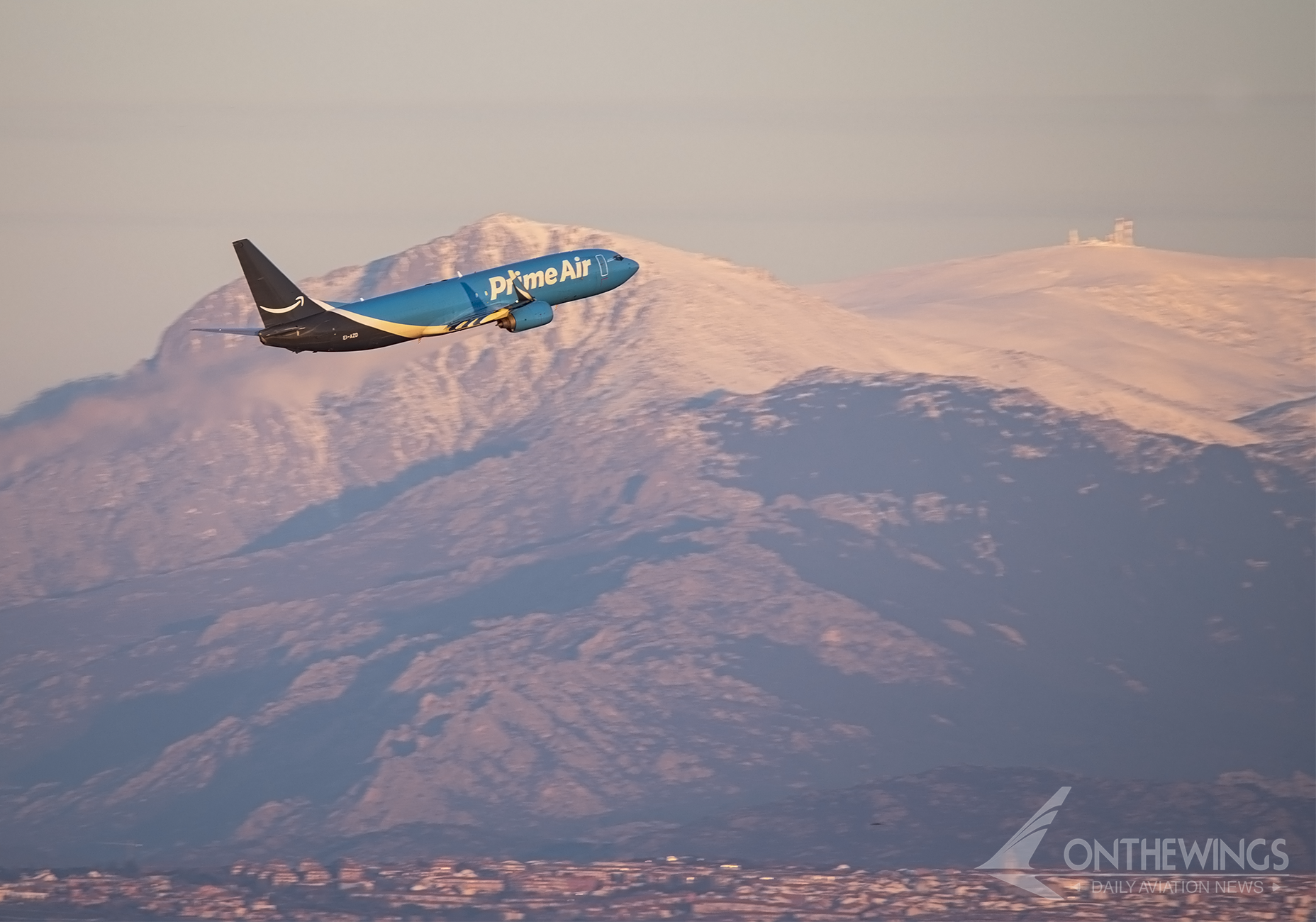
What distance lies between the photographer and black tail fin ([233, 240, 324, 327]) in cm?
15638

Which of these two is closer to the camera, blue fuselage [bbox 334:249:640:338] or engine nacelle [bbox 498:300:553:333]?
blue fuselage [bbox 334:249:640:338]

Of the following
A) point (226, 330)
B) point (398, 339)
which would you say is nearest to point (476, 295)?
point (398, 339)

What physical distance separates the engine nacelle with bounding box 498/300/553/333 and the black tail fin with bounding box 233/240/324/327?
15.0 metres

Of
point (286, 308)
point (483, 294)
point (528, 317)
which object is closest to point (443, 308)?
point (483, 294)

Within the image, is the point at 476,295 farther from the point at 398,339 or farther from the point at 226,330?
the point at 226,330

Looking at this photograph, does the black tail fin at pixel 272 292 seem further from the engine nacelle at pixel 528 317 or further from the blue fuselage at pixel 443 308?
the engine nacelle at pixel 528 317

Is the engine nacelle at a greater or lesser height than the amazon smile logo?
lesser

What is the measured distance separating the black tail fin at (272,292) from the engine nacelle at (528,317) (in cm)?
1498

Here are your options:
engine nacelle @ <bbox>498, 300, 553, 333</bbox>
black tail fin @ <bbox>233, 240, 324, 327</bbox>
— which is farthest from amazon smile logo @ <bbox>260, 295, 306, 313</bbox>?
engine nacelle @ <bbox>498, 300, 553, 333</bbox>

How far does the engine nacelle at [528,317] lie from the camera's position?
537ft

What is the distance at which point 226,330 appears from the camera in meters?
152

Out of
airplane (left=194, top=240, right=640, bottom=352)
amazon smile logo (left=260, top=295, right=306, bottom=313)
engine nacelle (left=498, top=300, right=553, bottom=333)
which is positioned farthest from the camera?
engine nacelle (left=498, top=300, right=553, bottom=333)

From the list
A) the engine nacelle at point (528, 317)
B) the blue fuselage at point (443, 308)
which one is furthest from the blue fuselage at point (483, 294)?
the engine nacelle at point (528, 317)

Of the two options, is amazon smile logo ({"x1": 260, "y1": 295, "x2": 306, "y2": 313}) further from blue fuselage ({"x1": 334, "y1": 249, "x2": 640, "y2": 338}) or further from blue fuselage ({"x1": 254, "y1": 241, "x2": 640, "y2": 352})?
blue fuselage ({"x1": 334, "y1": 249, "x2": 640, "y2": 338})
